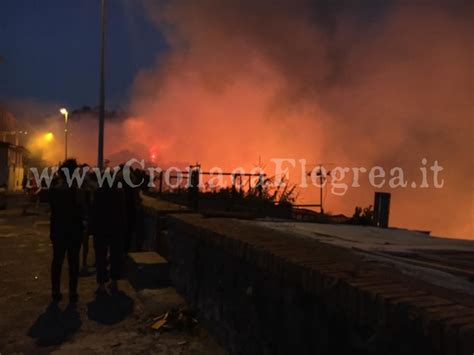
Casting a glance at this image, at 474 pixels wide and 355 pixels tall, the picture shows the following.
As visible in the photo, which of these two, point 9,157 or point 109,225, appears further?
point 9,157

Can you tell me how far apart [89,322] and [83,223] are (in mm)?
1363

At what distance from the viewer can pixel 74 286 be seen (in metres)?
5.30

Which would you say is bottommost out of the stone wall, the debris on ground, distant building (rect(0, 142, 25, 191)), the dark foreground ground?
the dark foreground ground

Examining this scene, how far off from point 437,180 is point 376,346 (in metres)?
27.9

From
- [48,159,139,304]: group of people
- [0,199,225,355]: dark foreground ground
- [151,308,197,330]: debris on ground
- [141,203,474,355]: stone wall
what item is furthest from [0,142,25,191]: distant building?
[141,203,474,355]: stone wall

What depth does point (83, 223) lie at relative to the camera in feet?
18.4

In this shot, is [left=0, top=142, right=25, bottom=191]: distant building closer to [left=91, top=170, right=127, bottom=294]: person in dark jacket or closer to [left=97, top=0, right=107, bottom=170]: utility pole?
[left=97, top=0, right=107, bottom=170]: utility pole

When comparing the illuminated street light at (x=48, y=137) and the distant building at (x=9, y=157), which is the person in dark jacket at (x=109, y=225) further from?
the illuminated street light at (x=48, y=137)

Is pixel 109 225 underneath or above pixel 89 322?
above

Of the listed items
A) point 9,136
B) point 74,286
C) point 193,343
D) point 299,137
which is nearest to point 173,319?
point 193,343

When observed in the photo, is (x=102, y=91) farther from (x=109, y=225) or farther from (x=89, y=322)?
(x=89, y=322)

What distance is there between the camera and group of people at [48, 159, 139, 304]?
528 cm

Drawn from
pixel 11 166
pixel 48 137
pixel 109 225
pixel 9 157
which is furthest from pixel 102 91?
pixel 48 137

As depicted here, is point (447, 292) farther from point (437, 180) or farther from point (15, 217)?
point (437, 180)
